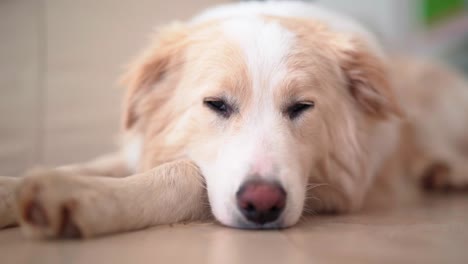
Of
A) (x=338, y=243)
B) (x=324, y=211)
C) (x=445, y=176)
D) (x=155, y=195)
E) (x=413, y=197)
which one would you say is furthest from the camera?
(x=445, y=176)

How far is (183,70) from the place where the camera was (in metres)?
1.73

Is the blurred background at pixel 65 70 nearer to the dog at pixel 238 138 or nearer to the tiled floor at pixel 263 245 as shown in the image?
the dog at pixel 238 138

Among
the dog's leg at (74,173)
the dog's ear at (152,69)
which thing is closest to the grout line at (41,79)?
the dog's leg at (74,173)

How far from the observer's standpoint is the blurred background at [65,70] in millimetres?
2229

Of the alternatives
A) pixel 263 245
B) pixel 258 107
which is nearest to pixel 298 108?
pixel 258 107

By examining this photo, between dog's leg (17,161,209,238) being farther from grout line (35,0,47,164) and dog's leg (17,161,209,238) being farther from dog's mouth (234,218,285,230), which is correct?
grout line (35,0,47,164)

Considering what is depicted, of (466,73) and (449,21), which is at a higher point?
(449,21)

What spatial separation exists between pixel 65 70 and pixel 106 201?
4.77ft

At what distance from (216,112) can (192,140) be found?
11cm

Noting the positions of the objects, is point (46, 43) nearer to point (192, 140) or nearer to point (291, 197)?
point (192, 140)

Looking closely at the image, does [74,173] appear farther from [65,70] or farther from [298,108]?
[65,70]

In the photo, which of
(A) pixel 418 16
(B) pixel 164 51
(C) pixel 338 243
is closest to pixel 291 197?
(C) pixel 338 243

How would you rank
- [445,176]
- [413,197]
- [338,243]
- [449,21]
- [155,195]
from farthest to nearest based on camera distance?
[449,21]
[445,176]
[413,197]
[155,195]
[338,243]

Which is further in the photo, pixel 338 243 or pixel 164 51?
pixel 164 51
